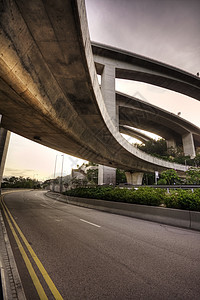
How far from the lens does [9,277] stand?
131 inches

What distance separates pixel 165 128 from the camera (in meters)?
69.5

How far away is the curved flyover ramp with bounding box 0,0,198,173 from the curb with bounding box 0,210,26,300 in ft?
18.7

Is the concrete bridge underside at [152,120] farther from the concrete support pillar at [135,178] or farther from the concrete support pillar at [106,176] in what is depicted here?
the concrete support pillar at [106,176]

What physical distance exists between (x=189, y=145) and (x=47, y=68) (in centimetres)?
7188

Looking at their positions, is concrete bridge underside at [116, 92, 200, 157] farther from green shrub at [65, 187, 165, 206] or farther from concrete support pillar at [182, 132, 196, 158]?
green shrub at [65, 187, 165, 206]

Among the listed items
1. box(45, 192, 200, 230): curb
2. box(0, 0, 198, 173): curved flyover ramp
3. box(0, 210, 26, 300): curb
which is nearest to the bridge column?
box(0, 0, 198, 173): curved flyover ramp

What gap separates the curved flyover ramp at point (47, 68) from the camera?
16.8 feet

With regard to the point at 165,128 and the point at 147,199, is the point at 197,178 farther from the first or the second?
the point at 165,128

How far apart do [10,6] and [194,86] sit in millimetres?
51189

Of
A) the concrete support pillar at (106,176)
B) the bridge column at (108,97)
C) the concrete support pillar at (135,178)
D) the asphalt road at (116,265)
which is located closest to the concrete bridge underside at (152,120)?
the bridge column at (108,97)

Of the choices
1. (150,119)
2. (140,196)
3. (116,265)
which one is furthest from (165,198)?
(150,119)

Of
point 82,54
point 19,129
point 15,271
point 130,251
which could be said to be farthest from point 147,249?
point 19,129

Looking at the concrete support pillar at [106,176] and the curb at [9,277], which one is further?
the concrete support pillar at [106,176]

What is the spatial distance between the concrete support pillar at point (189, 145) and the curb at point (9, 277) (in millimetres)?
73212
